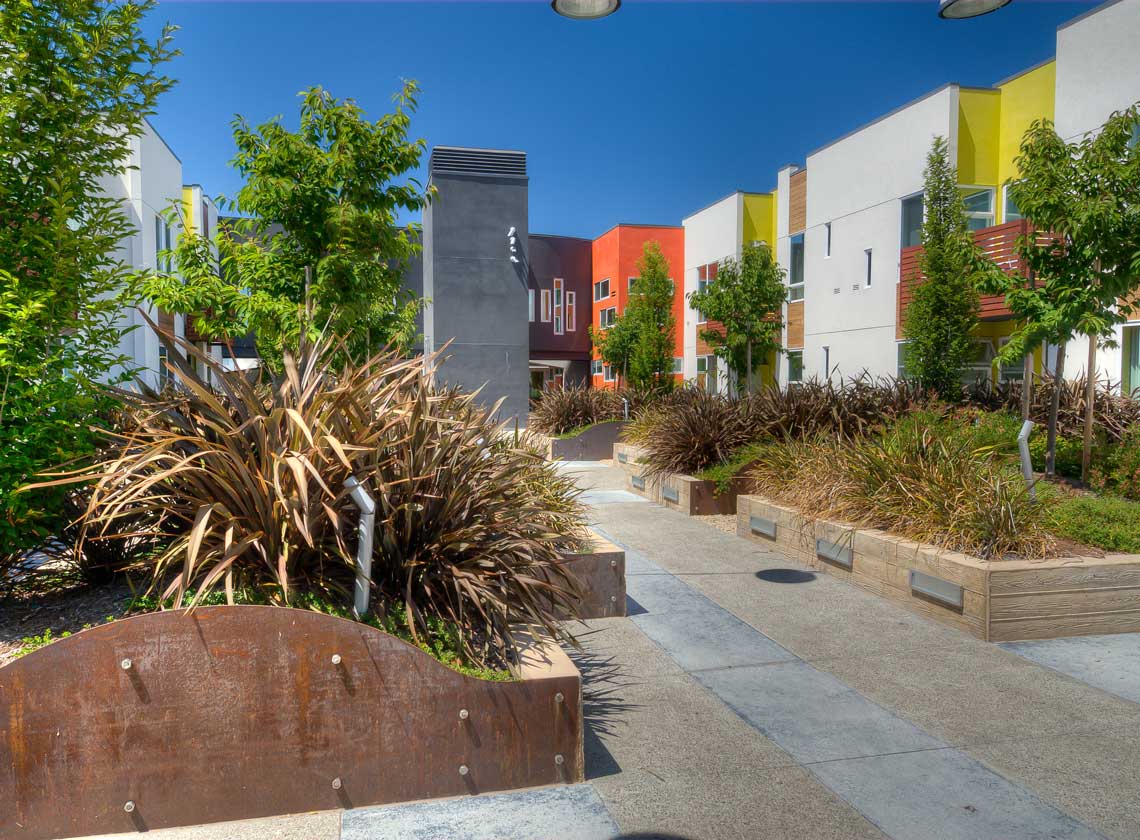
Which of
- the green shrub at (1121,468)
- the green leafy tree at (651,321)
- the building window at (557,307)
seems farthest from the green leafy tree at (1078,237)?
the building window at (557,307)

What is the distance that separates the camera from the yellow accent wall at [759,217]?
2708 centimetres

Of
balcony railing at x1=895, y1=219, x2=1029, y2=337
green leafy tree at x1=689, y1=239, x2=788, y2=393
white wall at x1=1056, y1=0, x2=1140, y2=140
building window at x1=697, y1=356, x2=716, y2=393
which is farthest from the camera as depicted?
building window at x1=697, y1=356, x2=716, y2=393

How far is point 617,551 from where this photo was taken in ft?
20.6

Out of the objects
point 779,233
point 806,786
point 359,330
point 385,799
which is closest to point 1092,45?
point 779,233

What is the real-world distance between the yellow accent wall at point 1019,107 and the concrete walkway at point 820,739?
12888mm

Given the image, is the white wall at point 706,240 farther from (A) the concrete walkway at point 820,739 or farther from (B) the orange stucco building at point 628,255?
(A) the concrete walkway at point 820,739

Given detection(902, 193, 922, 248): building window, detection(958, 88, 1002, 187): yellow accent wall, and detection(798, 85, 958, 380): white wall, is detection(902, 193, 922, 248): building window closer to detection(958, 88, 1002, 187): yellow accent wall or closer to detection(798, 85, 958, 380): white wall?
detection(798, 85, 958, 380): white wall

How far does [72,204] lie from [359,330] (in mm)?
5151

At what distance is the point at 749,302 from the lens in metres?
21.8

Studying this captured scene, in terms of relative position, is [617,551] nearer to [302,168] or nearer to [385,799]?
[385,799]

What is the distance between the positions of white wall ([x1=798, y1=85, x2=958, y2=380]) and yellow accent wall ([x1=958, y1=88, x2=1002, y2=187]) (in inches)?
13.6

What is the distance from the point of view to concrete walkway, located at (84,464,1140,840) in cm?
328

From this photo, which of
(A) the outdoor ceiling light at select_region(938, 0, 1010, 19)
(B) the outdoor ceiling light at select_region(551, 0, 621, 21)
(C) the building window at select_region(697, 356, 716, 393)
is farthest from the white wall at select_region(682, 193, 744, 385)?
(B) the outdoor ceiling light at select_region(551, 0, 621, 21)

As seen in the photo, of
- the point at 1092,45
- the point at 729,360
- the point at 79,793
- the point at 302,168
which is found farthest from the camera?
the point at 729,360
